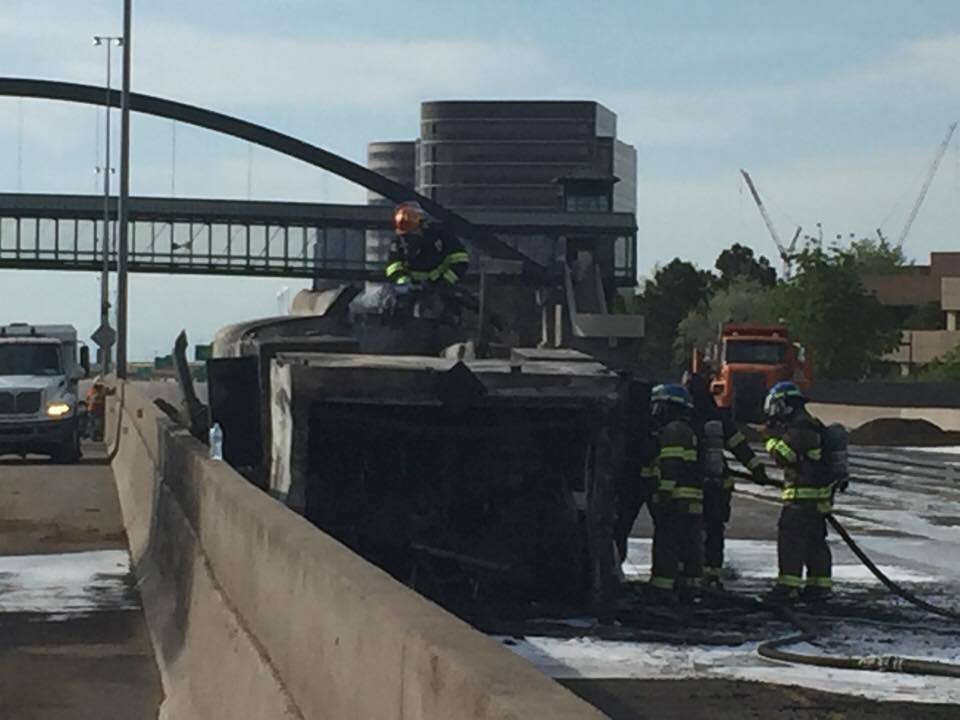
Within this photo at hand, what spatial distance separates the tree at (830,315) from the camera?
360 feet

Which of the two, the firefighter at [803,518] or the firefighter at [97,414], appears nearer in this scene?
the firefighter at [803,518]

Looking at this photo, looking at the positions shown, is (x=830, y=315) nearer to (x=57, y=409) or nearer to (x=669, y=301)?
(x=669, y=301)

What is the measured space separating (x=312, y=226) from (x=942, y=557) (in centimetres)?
11548

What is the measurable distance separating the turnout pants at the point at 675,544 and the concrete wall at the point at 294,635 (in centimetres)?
357

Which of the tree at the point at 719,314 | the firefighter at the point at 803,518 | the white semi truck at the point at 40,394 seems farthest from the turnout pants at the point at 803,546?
the tree at the point at 719,314

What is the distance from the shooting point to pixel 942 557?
20.9 meters

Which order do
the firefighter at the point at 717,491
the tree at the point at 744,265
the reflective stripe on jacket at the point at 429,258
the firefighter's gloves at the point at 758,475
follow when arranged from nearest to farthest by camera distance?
the firefighter at the point at 717,491
the firefighter's gloves at the point at 758,475
the reflective stripe on jacket at the point at 429,258
the tree at the point at 744,265

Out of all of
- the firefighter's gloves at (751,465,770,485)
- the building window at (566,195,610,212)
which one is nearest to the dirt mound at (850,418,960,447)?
the firefighter's gloves at (751,465,770,485)

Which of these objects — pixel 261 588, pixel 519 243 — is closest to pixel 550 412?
pixel 261 588

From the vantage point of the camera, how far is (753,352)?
188 feet

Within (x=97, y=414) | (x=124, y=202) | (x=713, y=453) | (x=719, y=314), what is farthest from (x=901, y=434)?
(x=719, y=314)

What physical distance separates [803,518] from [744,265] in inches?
6619

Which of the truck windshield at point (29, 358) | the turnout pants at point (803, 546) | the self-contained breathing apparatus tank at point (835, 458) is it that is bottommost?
the turnout pants at point (803, 546)

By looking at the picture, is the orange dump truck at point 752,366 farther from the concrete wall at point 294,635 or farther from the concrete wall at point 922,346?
the concrete wall at point 922,346
